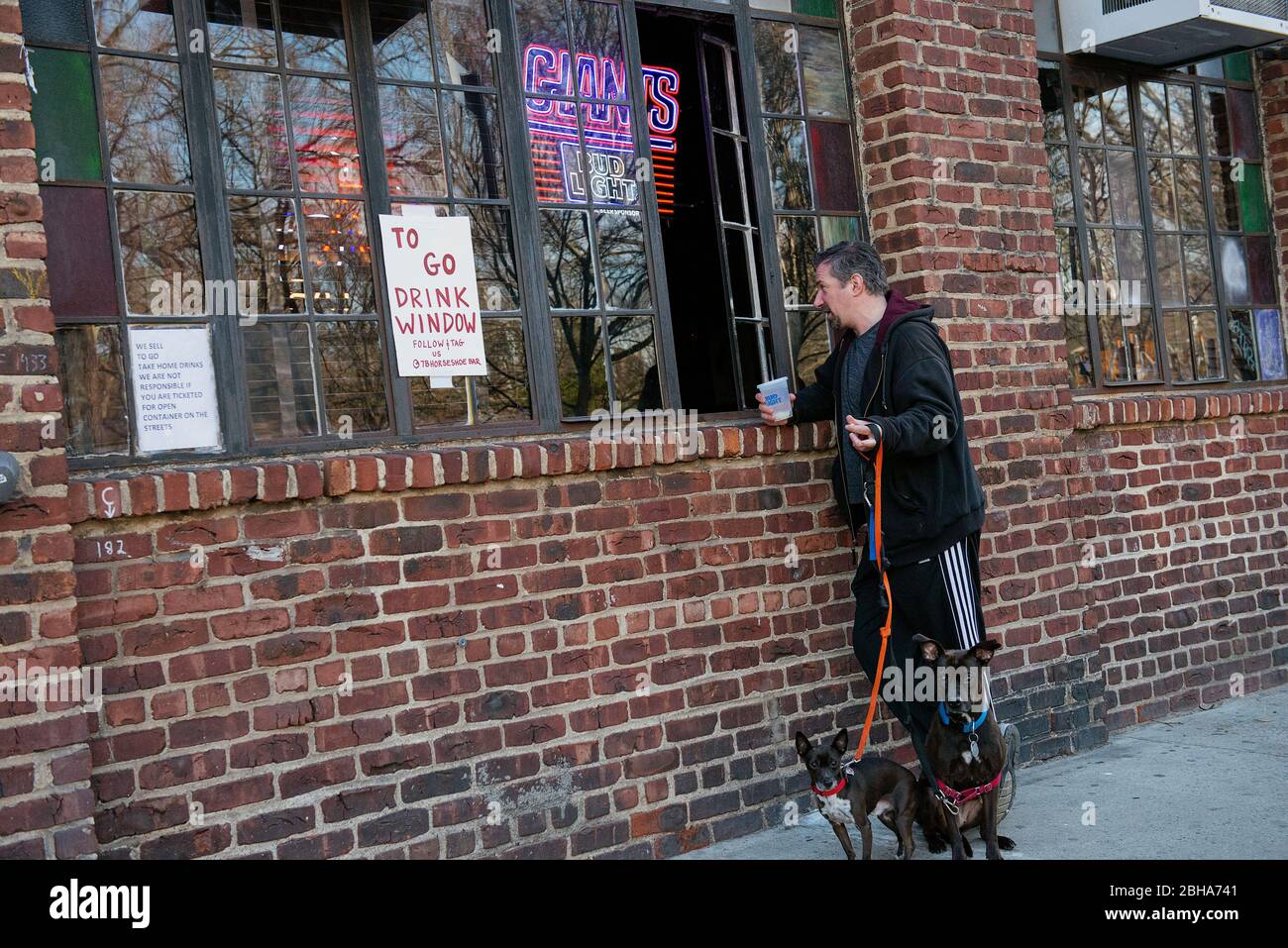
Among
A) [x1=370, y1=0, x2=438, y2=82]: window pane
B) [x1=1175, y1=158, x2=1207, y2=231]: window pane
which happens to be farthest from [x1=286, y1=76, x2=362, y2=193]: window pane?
[x1=1175, y1=158, x2=1207, y2=231]: window pane

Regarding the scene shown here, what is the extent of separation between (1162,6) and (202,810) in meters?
6.10

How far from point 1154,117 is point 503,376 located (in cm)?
483

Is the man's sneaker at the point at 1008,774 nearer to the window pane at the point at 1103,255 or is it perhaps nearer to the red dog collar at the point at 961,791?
the red dog collar at the point at 961,791

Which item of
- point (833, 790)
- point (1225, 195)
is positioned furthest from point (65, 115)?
point (1225, 195)

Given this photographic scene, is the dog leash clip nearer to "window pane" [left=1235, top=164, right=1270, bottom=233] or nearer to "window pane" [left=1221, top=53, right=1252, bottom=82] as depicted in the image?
"window pane" [left=1235, top=164, right=1270, bottom=233]

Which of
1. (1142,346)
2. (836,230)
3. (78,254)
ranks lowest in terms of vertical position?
(1142,346)

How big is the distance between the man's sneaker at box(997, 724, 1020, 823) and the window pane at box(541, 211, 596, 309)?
2.33 m

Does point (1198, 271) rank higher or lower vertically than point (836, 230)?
lower

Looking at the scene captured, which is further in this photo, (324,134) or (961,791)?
(324,134)

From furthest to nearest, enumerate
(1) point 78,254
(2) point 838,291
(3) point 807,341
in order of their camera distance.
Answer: (3) point 807,341
(2) point 838,291
(1) point 78,254

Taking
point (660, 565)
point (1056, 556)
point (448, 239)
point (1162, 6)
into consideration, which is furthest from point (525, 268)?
point (1162, 6)

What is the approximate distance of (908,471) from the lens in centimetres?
498

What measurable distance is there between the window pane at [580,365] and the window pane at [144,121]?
1525 millimetres

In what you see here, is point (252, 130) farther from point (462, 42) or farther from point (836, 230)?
point (836, 230)
